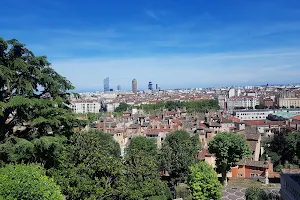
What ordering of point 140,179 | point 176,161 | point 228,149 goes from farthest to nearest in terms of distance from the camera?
point 228,149 → point 176,161 → point 140,179

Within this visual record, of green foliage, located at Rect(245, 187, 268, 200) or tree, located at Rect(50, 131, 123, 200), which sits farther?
green foliage, located at Rect(245, 187, 268, 200)

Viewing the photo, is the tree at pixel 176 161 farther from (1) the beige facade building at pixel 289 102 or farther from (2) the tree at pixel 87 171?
(1) the beige facade building at pixel 289 102

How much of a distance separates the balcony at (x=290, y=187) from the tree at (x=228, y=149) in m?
13.9

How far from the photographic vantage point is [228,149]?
24875 mm

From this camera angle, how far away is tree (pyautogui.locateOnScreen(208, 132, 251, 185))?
24625 mm

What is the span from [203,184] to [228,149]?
7375 mm

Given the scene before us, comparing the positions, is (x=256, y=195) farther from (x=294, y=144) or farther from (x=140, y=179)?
(x=294, y=144)

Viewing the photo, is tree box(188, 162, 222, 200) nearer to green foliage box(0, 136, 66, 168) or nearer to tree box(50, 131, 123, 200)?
tree box(50, 131, 123, 200)

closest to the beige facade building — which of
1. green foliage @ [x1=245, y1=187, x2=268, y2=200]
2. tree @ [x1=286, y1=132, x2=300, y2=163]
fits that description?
tree @ [x1=286, y1=132, x2=300, y2=163]

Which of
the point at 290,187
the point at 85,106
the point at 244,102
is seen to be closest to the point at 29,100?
the point at 290,187

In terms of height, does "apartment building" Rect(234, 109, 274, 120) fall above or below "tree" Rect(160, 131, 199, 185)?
below

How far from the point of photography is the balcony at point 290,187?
30.6ft

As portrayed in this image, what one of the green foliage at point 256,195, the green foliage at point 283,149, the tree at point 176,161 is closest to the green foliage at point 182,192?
the tree at point 176,161

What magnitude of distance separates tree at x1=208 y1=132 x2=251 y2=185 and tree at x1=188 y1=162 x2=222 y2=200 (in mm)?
6363
